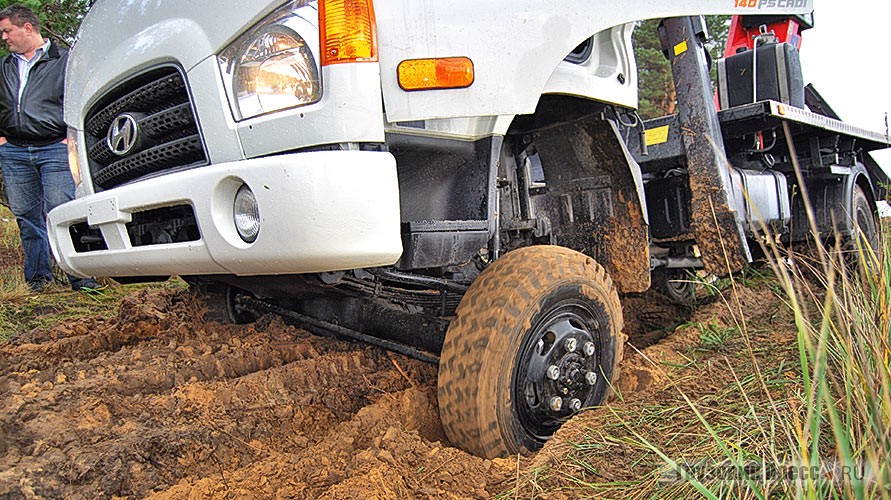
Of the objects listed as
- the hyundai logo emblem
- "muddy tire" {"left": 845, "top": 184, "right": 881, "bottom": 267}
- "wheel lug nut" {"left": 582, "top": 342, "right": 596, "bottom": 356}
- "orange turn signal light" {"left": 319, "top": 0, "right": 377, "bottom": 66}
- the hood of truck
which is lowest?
"wheel lug nut" {"left": 582, "top": 342, "right": 596, "bottom": 356}

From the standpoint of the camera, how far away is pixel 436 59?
1766mm

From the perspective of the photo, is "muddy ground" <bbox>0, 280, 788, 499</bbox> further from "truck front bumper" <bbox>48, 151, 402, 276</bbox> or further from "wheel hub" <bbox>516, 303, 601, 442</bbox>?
"truck front bumper" <bbox>48, 151, 402, 276</bbox>

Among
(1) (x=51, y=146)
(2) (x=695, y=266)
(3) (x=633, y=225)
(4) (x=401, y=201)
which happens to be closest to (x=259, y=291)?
(4) (x=401, y=201)

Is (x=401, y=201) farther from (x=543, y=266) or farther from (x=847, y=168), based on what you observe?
(x=847, y=168)

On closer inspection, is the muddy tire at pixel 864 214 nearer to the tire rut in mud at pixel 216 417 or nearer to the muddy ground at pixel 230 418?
the muddy ground at pixel 230 418

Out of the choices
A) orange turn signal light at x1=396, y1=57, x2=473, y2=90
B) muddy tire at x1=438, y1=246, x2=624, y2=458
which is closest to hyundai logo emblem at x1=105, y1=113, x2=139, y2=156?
orange turn signal light at x1=396, y1=57, x2=473, y2=90

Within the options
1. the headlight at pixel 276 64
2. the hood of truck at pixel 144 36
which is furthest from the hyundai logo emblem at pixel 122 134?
the headlight at pixel 276 64

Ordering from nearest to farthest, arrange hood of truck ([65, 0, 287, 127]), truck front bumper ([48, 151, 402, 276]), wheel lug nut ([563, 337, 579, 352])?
truck front bumper ([48, 151, 402, 276])
hood of truck ([65, 0, 287, 127])
wheel lug nut ([563, 337, 579, 352])

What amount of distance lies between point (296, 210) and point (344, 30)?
1.72 ft

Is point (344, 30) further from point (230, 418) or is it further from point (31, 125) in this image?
point (31, 125)

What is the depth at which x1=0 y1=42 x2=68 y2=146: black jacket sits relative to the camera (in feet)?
14.2

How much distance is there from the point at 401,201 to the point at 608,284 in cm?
94

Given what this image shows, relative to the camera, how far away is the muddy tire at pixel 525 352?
1900 millimetres

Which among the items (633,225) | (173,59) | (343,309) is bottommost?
(343,309)
